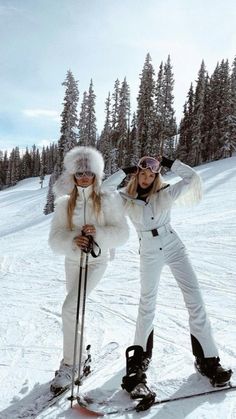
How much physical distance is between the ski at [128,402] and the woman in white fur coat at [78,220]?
40cm

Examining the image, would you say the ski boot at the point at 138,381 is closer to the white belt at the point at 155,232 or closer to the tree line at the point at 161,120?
the white belt at the point at 155,232

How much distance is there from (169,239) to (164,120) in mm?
45215

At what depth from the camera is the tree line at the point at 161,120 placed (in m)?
45.3

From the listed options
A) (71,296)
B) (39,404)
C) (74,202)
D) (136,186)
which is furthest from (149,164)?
(39,404)

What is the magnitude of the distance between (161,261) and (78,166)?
1.40m

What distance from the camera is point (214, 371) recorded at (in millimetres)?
4051

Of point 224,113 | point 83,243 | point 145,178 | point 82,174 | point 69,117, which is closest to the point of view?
point 83,243

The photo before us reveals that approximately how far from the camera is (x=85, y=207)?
13.7ft

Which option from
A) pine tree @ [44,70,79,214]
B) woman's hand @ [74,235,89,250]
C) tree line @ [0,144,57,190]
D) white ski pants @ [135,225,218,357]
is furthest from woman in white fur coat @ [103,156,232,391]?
tree line @ [0,144,57,190]

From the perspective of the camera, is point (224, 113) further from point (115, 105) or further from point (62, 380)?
point (62, 380)

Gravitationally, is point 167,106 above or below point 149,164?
above

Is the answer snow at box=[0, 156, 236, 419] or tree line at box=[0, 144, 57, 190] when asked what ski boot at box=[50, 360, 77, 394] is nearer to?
snow at box=[0, 156, 236, 419]

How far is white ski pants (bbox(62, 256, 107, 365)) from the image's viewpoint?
416 cm

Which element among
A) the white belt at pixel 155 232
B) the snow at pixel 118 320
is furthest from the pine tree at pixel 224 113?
the white belt at pixel 155 232
